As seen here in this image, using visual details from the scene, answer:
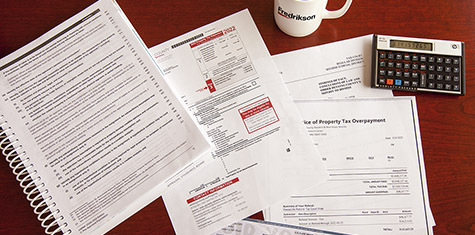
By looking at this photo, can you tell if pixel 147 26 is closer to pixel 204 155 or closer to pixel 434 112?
pixel 204 155

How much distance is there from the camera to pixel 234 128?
60 centimetres

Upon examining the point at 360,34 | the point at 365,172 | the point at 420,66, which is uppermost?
the point at 360,34

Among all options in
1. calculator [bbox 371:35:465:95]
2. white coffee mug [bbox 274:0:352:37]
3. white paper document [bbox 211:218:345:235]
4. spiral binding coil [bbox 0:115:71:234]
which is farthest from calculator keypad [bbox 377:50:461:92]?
spiral binding coil [bbox 0:115:71:234]

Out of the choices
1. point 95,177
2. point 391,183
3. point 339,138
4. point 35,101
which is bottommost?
point 391,183

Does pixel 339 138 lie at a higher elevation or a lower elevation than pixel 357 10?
lower

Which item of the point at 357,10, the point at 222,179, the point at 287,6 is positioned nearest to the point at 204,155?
the point at 222,179

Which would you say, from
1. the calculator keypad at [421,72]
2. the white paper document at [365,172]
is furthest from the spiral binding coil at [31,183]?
A: the calculator keypad at [421,72]

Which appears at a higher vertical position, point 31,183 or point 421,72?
point 31,183

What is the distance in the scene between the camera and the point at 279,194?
577 mm

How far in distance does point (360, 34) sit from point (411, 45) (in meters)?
0.09

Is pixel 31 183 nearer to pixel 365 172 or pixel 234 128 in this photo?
pixel 234 128

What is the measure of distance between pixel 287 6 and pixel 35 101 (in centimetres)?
46

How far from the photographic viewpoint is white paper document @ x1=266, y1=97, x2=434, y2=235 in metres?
0.57

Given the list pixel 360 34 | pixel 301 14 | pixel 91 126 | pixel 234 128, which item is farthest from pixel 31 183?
pixel 360 34
